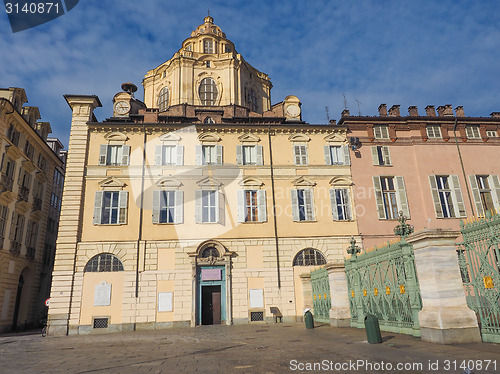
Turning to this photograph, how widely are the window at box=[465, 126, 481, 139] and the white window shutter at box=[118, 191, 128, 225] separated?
81.0 feet

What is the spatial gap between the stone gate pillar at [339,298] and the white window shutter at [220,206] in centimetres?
882

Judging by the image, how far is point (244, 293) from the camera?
70.9ft

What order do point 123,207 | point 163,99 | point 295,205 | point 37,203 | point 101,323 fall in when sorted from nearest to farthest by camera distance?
1. point 101,323
2. point 123,207
3. point 295,205
4. point 37,203
5. point 163,99

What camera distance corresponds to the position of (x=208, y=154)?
24172mm

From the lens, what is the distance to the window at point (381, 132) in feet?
84.0

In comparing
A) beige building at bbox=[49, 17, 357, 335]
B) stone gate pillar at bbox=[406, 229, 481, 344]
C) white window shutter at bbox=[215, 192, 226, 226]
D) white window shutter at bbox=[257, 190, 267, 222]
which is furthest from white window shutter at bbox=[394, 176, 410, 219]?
stone gate pillar at bbox=[406, 229, 481, 344]

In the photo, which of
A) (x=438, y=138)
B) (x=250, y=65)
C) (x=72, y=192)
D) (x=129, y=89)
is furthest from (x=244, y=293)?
(x=250, y=65)

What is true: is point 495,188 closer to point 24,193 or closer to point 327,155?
point 327,155

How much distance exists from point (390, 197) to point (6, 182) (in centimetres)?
2559

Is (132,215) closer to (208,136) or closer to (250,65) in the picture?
(208,136)

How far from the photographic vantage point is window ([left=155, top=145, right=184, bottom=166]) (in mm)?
23672

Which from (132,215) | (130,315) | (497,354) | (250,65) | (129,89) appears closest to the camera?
(497,354)

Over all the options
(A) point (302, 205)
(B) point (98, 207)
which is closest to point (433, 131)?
(A) point (302, 205)

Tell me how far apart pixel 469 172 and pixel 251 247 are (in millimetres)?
16363
